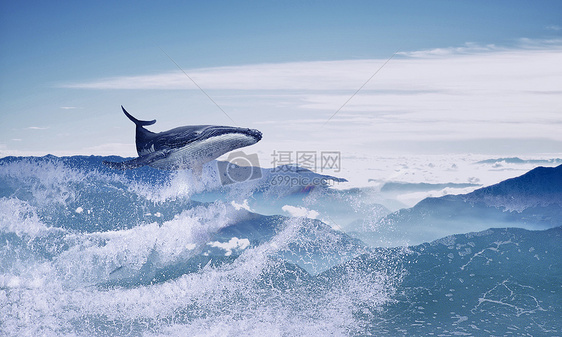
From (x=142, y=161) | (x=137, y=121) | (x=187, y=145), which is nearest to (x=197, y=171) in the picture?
(x=187, y=145)

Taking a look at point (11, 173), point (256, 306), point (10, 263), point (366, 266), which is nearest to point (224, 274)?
point (256, 306)

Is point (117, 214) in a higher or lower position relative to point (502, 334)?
higher

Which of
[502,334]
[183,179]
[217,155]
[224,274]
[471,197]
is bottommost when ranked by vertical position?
[502,334]

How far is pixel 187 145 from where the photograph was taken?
11.9 m

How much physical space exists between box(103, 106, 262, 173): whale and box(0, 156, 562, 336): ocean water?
4.91ft

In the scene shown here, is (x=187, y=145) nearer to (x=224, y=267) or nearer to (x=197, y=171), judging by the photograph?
(x=197, y=171)

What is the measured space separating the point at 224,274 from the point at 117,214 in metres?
8.52

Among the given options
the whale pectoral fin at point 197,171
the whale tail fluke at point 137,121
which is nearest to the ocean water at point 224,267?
the whale pectoral fin at point 197,171

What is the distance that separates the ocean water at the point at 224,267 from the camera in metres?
16.1

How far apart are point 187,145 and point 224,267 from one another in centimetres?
942

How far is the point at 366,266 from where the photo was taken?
67.7ft

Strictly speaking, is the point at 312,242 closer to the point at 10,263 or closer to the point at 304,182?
the point at 304,182

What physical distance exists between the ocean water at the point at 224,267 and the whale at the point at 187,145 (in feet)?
4.91

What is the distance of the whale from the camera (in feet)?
38.0
